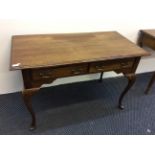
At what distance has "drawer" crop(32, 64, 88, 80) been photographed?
1.30 meters

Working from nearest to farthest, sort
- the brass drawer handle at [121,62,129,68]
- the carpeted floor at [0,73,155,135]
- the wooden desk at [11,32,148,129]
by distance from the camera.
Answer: the wooden desk at [11,32,148,129] → the brass drawer handle at [121,62,129,68] → the carpeted floor at [0,73,155,135]

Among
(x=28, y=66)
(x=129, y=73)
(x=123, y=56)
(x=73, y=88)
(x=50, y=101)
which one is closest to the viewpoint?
(x=28, y=66)

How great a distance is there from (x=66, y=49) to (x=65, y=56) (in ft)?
0.40

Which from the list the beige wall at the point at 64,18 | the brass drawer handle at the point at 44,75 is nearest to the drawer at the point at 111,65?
the brass drawer handle at the point at 44,75

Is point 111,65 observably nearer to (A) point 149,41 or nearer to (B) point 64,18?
(B) point 64,18

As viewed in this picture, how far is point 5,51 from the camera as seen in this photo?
66.4 inches

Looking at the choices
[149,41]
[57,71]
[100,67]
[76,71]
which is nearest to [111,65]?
[100,67]

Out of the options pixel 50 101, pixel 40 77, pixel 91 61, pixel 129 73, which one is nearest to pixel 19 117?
pixel 50 101

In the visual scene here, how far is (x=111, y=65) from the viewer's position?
4.91 feet

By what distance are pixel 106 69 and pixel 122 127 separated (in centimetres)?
59

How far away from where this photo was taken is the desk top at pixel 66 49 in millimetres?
1296

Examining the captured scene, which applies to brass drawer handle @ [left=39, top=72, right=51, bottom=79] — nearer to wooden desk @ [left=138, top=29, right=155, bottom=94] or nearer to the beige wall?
the beige wall

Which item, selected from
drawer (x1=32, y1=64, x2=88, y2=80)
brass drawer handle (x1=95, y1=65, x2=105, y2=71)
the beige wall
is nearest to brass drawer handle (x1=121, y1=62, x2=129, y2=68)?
brass drawer handle (x1=95, y1=65, x2=105, y2=71)

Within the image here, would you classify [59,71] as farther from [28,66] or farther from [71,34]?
[71,34]
